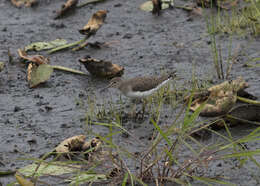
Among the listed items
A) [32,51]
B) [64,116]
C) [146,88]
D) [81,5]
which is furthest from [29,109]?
[81,5]

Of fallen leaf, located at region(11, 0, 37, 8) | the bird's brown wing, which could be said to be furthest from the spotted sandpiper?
fallen leaf, located at region(11, 0, 37, 8)

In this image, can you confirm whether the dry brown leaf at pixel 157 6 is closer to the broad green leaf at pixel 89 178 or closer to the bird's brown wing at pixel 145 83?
the bird's brown wing at pixel 145 83

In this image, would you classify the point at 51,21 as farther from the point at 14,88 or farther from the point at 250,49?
the point at 250,49

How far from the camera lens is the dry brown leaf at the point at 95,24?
6.82 m

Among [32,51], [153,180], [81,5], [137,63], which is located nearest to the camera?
[153,180]

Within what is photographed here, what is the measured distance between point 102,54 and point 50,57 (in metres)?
0.72

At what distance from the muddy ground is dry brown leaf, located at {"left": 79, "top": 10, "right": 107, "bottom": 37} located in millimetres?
339

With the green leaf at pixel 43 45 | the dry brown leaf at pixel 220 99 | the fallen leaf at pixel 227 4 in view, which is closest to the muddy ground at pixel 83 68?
the green leaf at pixel 43 45

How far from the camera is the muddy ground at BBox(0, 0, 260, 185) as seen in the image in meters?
4.81

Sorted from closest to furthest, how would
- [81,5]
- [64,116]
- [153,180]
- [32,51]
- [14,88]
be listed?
[153,180] < [64,116] < [14,88] < [32,51] < [81,5]

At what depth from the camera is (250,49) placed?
669 centimetres

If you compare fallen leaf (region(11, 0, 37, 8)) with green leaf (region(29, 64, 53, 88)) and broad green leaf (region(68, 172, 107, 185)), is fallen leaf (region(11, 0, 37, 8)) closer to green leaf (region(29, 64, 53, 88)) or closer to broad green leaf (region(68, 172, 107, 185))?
green leaf (region(29, 64, 53, 88))

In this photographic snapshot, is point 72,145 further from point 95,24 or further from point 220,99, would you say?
point 95,24

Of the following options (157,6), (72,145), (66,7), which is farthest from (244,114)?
(66,7)
